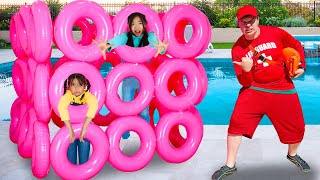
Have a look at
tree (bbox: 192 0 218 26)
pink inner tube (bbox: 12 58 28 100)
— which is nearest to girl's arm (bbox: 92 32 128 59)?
pink inner tube (bbox: 12 58 28 100)

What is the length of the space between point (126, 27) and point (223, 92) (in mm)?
6472

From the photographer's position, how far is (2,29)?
24188mm

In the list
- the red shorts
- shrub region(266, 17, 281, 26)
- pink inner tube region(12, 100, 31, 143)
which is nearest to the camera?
the red shorts

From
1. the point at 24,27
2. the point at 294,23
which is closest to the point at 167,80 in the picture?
the point at 24,27

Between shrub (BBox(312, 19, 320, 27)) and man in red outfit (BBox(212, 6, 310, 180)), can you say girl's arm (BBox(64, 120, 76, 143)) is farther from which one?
shrub (BBox(312, 19, 320, 27))

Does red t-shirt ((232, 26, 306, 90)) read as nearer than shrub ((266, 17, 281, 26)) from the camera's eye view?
Yes

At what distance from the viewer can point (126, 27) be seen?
16.8 ft

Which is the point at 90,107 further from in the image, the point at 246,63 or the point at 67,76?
the point at 246,63

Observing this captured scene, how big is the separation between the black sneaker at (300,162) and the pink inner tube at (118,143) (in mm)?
1395

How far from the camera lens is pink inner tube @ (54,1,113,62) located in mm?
4836

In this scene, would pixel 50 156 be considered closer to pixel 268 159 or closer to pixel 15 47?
pixel 15 47

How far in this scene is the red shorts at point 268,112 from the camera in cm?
502

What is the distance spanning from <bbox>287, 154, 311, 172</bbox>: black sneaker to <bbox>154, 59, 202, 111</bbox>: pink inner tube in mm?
1133

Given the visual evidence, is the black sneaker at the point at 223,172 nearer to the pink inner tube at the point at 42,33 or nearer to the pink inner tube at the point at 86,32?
the pink inner tube at the point at 42,33
